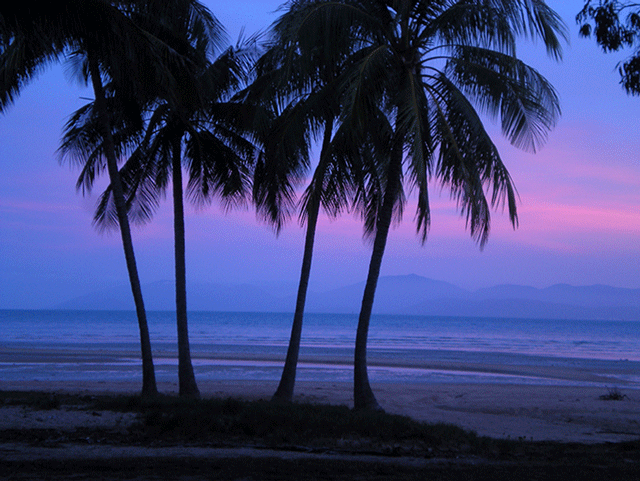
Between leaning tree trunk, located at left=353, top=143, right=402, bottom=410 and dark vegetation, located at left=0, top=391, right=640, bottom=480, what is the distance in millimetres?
645

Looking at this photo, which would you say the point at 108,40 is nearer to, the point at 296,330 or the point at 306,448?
the point at 306,448

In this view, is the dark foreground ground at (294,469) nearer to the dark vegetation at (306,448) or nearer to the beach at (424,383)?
the dark vegetation at (306,448)

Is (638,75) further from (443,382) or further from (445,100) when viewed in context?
(443,382)

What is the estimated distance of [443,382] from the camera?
68.0 feet

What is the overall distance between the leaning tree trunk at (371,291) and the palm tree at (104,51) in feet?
13.3

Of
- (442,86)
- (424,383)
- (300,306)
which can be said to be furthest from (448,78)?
(424,383)

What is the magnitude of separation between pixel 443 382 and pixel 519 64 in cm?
1220

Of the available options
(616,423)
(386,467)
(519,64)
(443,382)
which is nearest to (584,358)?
(443,382)

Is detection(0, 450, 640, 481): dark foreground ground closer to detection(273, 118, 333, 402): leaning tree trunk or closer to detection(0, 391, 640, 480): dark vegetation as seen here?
detection(0, 391, 640, 480): dark vegetation

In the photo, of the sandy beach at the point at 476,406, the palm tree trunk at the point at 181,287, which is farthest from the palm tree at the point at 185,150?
the sandy beach at the point at 476,406

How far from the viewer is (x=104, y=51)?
8867mm

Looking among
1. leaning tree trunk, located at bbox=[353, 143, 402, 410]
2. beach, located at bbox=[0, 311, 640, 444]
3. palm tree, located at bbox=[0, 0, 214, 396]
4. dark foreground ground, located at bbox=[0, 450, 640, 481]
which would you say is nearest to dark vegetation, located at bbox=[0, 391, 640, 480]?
dark foreground ground, located at bbox=[0, 450, 640, 481]

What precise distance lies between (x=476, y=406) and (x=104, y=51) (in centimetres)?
1071

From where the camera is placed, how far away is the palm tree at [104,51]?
7425mm
